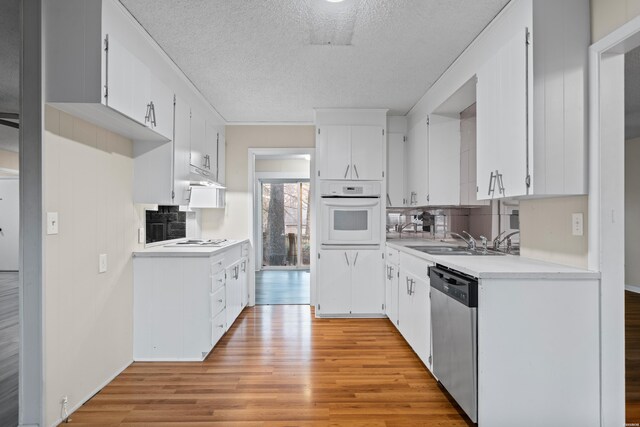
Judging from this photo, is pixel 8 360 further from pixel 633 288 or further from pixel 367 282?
pixel 633 288

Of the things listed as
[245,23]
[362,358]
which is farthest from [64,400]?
[245,23]

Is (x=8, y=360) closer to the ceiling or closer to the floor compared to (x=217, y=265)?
closer to the floor

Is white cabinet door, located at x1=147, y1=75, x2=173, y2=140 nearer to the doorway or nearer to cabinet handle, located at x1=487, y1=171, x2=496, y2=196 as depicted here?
cabinet handle, located at x1=487, y1=171, x2=496, y2=196

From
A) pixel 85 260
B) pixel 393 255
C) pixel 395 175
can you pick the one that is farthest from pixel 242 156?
pixel 85 260

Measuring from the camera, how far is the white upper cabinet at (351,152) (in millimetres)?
4188

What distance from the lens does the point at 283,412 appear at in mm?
2164

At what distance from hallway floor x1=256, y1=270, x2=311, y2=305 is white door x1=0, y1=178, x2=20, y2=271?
4823mm

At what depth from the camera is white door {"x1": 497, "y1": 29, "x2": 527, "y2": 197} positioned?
197cm

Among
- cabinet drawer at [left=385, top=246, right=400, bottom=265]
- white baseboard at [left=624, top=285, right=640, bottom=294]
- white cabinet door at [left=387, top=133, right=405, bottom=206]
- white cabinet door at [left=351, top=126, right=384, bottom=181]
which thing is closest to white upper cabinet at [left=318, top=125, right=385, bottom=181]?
white cabinet door at [left=351, top=126, right=384, bottom=181]

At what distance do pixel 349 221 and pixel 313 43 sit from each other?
208cm

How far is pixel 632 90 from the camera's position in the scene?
145 inches

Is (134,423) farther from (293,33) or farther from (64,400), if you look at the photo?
(293,33)

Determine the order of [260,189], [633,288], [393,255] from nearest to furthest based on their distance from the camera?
[393,255] < [633,288] < [260,189]

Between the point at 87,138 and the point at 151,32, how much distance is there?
0.85 m
